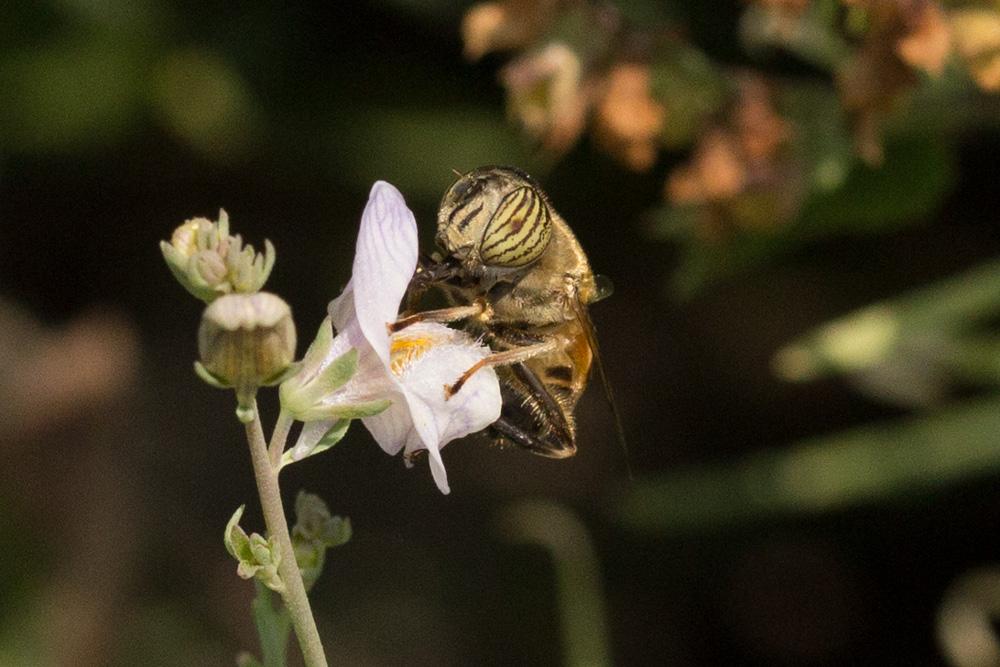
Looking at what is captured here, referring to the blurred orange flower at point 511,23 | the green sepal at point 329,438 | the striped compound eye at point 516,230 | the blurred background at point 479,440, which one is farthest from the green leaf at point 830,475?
the green sepal at point 329,438

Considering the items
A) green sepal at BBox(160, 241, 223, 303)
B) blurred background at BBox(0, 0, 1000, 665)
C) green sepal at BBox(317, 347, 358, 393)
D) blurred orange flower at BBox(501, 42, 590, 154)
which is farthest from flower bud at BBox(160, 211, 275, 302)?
blurred background at BBox(0, 0, 1000, 665)

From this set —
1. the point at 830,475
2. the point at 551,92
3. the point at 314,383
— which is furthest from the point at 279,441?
the point at 830,475

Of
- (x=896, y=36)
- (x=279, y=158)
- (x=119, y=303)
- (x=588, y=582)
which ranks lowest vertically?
(x=588, y=582)

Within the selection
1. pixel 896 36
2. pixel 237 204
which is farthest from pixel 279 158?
pixel 896 36

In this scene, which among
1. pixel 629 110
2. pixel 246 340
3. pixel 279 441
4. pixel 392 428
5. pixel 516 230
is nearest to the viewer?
pixel 246 340

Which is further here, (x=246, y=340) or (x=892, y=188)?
(x=892, y=188)

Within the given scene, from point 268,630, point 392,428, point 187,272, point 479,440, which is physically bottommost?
point 479,440

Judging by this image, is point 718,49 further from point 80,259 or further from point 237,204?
point 80,259

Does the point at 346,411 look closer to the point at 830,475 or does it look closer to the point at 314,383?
the point at 314,383
